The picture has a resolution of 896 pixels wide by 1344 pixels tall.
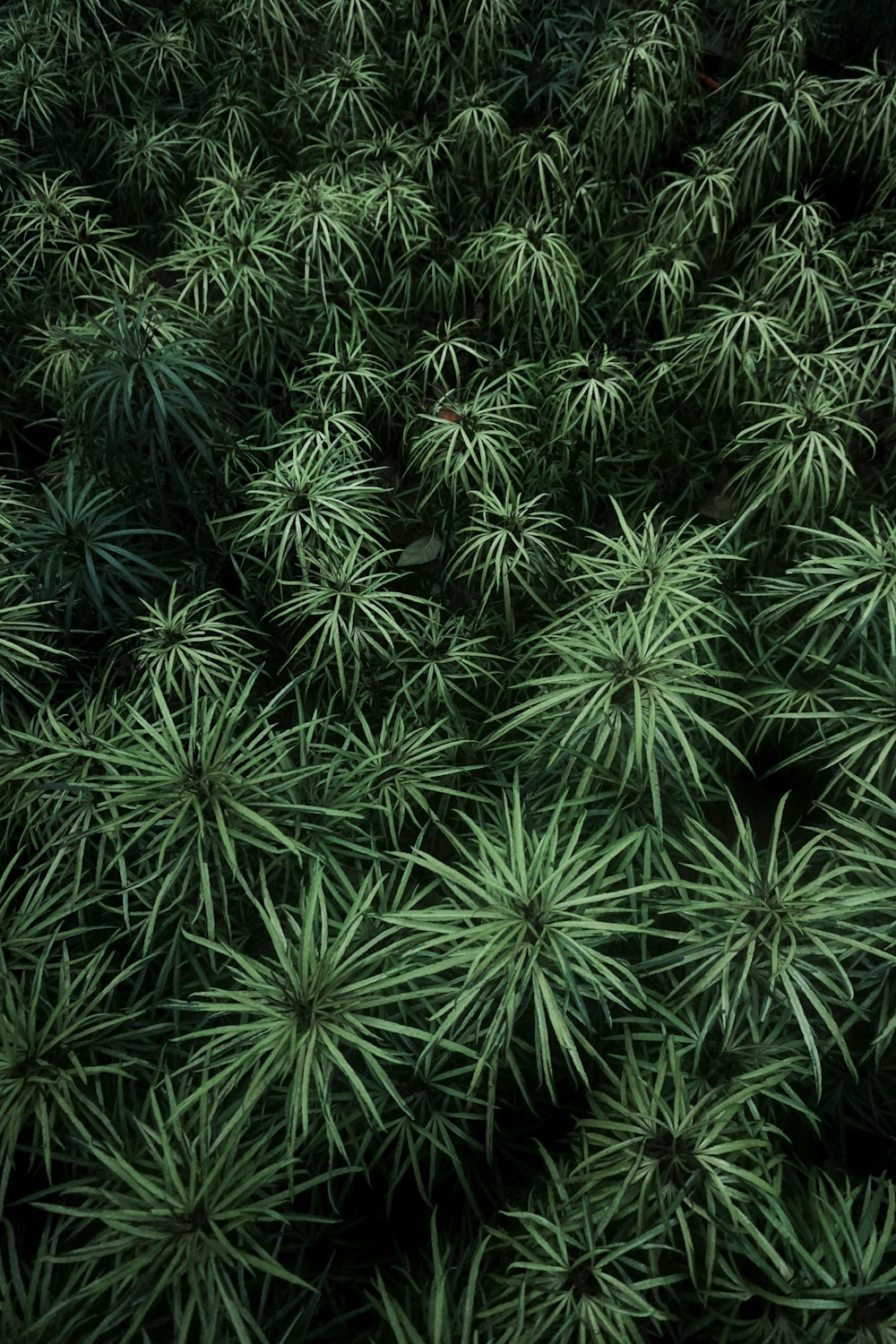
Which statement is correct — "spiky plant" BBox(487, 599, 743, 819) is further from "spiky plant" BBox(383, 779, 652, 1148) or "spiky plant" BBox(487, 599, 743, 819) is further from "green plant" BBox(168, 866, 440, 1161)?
"green plant" BBox(168, 866, 440, 1161)

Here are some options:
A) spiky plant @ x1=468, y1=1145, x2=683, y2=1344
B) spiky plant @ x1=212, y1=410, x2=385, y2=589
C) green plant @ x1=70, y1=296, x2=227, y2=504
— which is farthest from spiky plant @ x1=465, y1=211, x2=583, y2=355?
spiky plant @ x1=468, y1=1145, x2=683, y2=1344

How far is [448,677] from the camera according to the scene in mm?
1746

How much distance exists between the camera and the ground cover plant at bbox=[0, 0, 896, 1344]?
1.11 metres

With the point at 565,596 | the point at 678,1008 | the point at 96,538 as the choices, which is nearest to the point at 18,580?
the point at 96,538

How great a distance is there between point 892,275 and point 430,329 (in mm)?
1228

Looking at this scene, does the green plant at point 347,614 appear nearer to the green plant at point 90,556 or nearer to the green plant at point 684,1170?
the green plant at point 90,556

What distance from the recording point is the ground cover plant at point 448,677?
1.11 metres

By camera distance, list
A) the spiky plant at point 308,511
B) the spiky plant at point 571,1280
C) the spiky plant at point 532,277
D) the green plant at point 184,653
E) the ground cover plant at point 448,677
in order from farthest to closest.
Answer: the spiky plant at point 532,277 → the spiky plant at point 308,511 → the green plant at point 184,653 → the ground cover plant at point 448,677 → the spiky plant at point 571,1280

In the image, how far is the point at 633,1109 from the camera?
1181mm

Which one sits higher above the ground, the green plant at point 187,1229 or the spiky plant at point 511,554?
the spiky plant at point 511,554

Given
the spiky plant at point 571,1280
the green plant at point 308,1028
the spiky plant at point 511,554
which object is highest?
the spiky plant at point 511,554

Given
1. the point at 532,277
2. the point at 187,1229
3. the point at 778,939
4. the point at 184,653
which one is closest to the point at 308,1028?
the point at 187,1229

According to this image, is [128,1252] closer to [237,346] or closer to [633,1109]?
[633,1109]

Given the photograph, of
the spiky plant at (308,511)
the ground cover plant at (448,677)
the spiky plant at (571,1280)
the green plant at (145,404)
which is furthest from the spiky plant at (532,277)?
the spiky plant at (571,1280)
